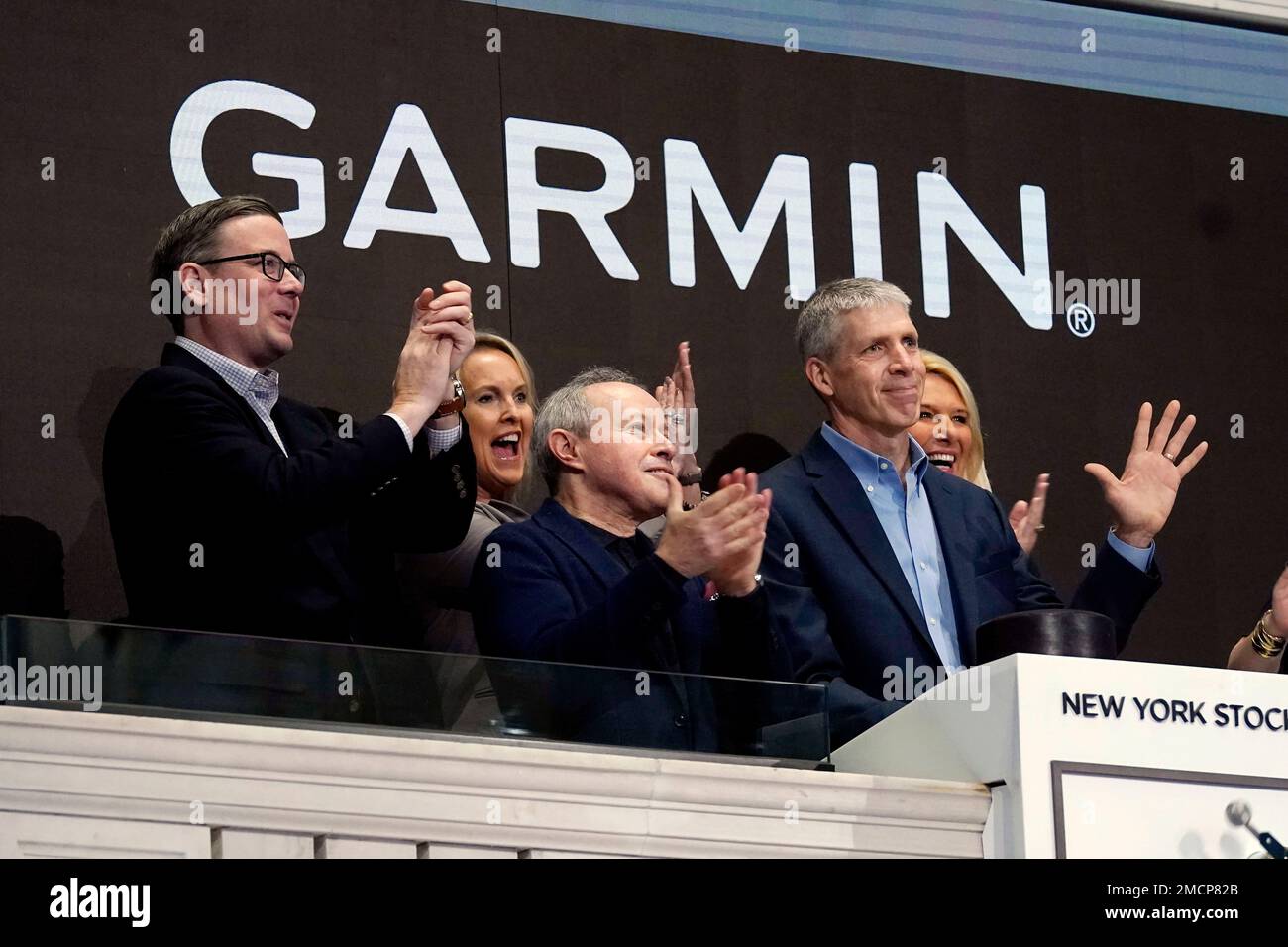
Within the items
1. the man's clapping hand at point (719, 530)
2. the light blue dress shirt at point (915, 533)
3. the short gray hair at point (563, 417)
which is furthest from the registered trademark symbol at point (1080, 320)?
the man's clapping hand at point (719, 530)

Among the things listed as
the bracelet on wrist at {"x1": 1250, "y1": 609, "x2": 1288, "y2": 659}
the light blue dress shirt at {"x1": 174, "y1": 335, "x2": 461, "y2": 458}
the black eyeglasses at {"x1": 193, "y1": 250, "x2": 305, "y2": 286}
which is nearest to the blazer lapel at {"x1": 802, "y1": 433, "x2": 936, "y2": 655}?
the light blue dress shirt at {"x1": 174, "y1": 335, "x2": 461, "y2": 458}

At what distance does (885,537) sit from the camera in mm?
4621

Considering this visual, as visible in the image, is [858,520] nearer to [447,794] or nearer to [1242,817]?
[1242,817]

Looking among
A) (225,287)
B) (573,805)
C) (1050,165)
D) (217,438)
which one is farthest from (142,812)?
(1050,165)

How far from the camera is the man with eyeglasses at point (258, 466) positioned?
409 cm

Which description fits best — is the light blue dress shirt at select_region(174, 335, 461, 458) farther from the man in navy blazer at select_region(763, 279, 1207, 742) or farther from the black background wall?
the black background wall

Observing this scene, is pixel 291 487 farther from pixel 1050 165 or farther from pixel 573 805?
pixel 1050 165

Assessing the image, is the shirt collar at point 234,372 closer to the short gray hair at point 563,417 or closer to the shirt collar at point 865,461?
the short gray hair at point 563,417

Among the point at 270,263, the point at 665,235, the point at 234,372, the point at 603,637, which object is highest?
the point at 665,235

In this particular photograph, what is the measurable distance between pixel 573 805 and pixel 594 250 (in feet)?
8.45

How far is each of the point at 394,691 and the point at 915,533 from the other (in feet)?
4.94

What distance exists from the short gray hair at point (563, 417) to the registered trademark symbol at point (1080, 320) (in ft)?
6.92

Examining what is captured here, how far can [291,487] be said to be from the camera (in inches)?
159
